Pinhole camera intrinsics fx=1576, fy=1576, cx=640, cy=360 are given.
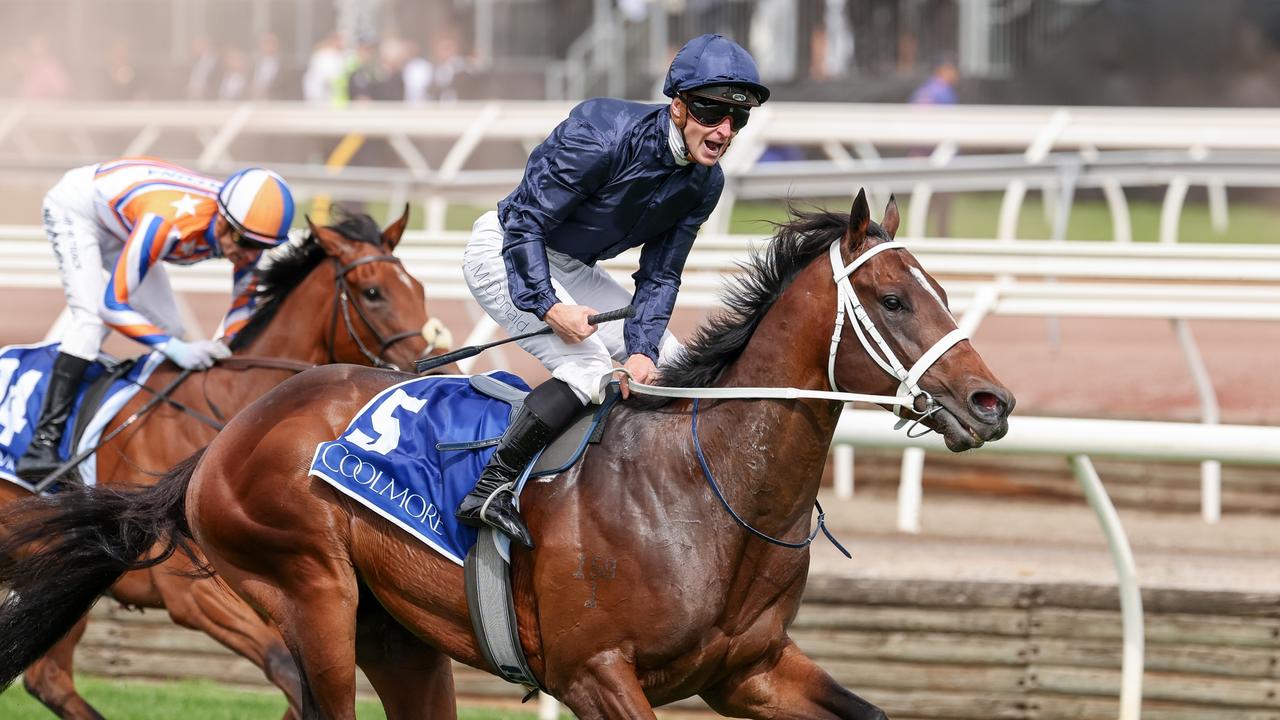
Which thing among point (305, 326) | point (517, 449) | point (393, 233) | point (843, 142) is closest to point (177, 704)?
point (305, 326)

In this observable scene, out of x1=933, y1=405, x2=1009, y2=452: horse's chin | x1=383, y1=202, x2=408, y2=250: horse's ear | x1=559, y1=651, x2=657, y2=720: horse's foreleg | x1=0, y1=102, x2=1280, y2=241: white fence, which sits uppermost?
x1=0, y1=102, x2=1280, y2=241: white fence

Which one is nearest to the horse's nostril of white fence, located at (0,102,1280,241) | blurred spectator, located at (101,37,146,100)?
white fence, located at (0,102,1280,241)

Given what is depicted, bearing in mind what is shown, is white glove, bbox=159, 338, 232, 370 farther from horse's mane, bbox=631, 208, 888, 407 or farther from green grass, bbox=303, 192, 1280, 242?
green grass, bbox=303, 192, 1280, 242

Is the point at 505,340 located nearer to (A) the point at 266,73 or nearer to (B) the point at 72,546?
(B) the point at 72,546

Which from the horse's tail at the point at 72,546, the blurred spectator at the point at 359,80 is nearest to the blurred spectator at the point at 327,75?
the blurred spectator at the point at 359,80

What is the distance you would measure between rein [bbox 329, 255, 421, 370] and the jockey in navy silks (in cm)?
141

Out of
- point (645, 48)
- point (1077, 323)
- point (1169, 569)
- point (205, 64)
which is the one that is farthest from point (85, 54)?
point (1169, 569)

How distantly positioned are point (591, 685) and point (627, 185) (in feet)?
3.63

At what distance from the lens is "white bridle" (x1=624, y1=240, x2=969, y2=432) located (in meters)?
3.15

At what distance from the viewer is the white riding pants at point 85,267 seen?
205 inches

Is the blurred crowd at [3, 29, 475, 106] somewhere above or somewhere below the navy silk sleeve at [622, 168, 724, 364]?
above

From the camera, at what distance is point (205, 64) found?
622 inches

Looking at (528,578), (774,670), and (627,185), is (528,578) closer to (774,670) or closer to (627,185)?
(774,670)

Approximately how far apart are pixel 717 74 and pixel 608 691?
52.3 inches
